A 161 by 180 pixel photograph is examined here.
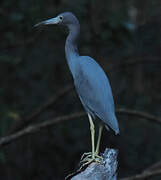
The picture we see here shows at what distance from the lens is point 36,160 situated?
7949mm

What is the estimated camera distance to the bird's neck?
4.09 m

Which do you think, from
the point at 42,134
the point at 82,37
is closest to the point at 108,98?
the point at 82,37

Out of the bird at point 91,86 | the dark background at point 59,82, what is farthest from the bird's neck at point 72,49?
the dark background at point 59,82

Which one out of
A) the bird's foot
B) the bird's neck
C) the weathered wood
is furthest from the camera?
the bird's neck

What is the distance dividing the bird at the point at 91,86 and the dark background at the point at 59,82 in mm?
1948

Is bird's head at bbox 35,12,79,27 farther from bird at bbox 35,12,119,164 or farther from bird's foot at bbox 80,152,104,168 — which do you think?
bird's foot at bbox 80,152,104,168

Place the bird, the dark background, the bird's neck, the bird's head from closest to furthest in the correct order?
the bird → the bird's neck → the bird's head → the dark background

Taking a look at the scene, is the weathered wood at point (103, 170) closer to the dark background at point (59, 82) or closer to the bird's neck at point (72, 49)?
the bird's neck at point (72, 49)

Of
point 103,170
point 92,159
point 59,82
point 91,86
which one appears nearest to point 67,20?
point 91,86

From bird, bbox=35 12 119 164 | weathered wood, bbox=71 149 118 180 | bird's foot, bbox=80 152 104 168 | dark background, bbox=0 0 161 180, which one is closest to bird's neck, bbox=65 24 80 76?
bird, bbox=35 12 119 164

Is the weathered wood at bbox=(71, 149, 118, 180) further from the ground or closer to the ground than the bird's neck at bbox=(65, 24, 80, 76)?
closer to the ground

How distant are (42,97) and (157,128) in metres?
2.72

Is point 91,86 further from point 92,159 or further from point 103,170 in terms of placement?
point 103,170

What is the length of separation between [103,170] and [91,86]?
91 cm
